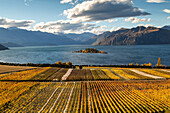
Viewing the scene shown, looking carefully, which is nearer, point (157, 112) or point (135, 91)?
point (157, 112)

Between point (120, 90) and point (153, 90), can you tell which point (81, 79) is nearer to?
point (120, 90)

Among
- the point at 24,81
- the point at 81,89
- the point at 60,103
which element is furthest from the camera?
the point at 24,81

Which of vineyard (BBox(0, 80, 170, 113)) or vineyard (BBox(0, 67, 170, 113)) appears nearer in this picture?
vineyard (BBox(0, 67, 170, 113))

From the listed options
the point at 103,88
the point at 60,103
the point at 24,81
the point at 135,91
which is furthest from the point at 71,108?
the point at 24,81

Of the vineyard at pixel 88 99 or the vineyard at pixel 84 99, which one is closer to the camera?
the vineyard at pixel 84 99

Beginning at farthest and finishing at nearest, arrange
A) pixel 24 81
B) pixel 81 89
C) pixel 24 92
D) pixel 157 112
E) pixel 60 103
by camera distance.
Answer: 1. pixel 24 81
2. pixel 81 89
3. pixel 24 92
4. pixel 60 103
5. pixel 157 112

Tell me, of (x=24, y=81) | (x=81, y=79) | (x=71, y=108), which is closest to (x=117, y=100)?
(x=71, y=108)

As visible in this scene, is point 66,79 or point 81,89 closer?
point 81,89

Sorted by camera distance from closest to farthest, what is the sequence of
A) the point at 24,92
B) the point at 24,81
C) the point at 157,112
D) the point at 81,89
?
1. the point at 157,112
2. the point at 24,92
3. the point at 81,89
4. the point at 24,81

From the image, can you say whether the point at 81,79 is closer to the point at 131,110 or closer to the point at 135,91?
the point at 135,91
